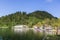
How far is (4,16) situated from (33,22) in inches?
731

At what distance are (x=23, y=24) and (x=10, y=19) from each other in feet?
26.2

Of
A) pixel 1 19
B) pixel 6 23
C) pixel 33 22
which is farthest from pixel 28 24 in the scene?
pixel 1 19

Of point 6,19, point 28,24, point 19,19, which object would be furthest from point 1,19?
point 28,24

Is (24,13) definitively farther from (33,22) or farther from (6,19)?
(33,22)

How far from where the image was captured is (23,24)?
57.8m

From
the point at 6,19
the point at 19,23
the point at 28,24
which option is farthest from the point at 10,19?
the point at 28,24

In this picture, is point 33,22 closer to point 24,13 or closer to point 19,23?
point 19,23

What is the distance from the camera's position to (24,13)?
7038 cm

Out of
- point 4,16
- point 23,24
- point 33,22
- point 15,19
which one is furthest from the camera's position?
point 4,16

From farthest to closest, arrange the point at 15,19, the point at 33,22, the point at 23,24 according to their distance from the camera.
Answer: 1. the point at 15,19
2. the point at 23,24
3. the point at 33,22

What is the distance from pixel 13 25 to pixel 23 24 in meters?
3.10

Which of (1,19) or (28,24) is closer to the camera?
(28,24)

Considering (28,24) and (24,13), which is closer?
(28,24)

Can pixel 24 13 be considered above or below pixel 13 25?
above
